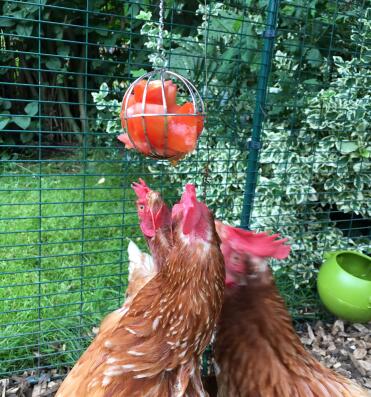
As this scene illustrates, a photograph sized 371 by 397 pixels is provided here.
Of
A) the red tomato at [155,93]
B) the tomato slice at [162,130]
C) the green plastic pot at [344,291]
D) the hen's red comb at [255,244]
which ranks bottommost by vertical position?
the green plastic pot at [344,291]

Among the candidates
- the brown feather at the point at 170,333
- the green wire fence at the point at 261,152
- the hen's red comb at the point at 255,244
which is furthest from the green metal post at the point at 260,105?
the brown feather at the point at 170,333

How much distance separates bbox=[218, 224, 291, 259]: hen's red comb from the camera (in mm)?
1617

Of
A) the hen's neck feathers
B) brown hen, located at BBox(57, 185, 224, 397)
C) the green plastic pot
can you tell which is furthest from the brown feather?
the green plastic pot

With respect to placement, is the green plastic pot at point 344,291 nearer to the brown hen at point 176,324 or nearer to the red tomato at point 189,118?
the brown hen at point 176,324

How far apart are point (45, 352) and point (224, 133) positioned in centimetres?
191

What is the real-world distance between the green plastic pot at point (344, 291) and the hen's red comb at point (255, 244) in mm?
1171

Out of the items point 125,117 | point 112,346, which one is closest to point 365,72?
point 125,117

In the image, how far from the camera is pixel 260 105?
2.43 m

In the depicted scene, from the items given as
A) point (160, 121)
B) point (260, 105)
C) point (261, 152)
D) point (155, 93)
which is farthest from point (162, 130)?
point (261, 152)

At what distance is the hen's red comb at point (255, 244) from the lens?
162cm

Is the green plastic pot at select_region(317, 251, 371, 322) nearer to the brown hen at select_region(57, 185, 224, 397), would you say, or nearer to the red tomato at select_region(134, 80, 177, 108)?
the brown hen at select_region(57, 185, 224, 397)

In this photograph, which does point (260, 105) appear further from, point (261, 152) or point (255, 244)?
point (255, 244)

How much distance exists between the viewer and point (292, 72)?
2.93 metres

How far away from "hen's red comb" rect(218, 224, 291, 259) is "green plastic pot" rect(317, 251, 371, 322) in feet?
3.84
